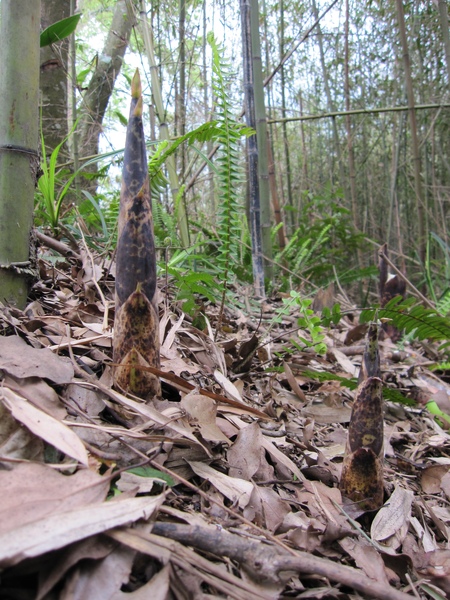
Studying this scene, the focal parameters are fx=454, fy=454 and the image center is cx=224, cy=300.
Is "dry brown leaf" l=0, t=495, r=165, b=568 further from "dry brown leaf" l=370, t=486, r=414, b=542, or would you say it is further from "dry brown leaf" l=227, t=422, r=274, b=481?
"dry brown leaf" l=370, t=486, r=414, b=542

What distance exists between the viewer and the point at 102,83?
4.64 metres

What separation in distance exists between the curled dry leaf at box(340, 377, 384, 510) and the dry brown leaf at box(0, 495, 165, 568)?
0.60 metres

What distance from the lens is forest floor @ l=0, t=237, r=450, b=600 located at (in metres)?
0.67

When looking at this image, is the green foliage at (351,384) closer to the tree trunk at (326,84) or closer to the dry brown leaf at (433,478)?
the dry brown leaf at (433,478)

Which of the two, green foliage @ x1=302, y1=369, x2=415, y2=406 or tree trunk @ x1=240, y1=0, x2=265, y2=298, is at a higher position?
tree trunk @ x1=240, y1=0, x2=265, y2=298

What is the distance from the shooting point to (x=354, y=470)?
1174 mm

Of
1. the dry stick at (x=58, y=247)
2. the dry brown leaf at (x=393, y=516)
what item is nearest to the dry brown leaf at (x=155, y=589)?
the dry brown leaf at (x=393, y=516)

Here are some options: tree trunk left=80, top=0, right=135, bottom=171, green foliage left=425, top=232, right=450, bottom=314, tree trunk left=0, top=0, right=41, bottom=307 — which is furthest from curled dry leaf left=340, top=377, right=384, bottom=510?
tree trunk left=80, top=0, right=135, bottom=171

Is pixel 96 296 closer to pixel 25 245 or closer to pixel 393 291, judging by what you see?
pixel 25 245

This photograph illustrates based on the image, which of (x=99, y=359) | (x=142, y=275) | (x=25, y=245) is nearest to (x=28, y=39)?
(x=25, y=245)

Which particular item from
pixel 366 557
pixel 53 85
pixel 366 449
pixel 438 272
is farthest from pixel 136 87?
pixel 438 272

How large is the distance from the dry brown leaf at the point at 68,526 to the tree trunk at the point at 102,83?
13.5 feet

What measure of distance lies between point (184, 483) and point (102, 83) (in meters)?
4.67

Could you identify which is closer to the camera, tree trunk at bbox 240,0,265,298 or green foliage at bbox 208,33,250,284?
green foliage at bbox 208,33,250,284
